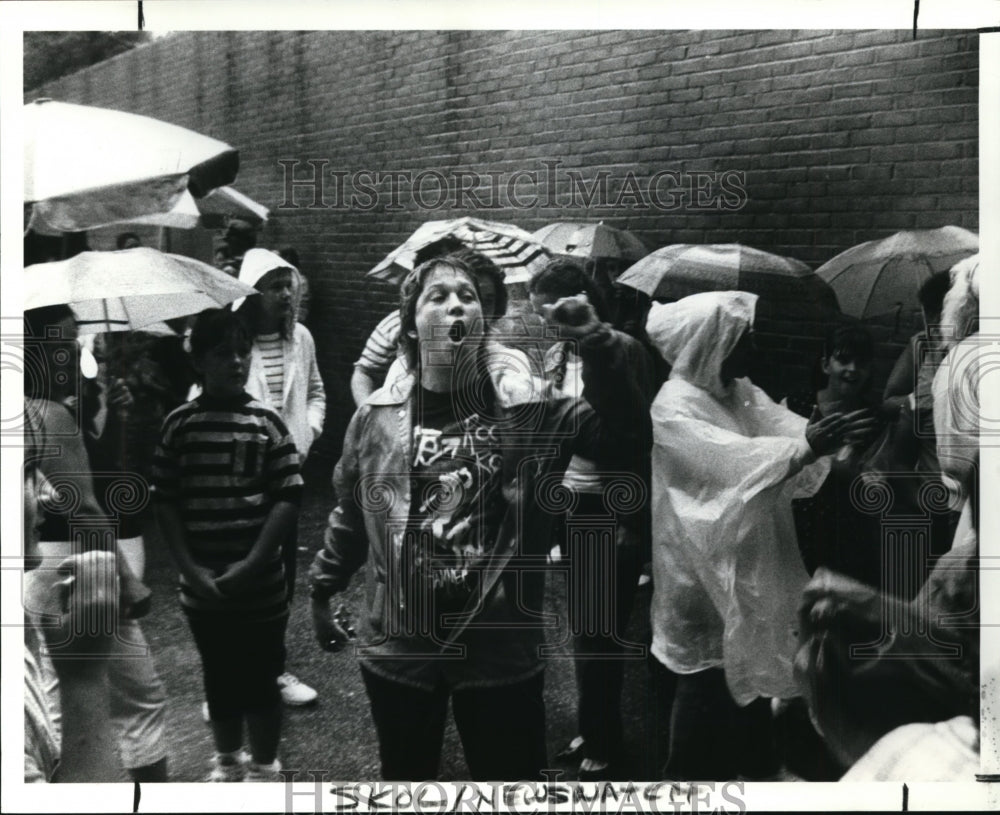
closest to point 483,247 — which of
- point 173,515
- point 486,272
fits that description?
point 486,272

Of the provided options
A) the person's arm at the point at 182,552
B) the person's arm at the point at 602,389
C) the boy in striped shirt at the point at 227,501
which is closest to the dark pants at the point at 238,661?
the boy in striped shirt at the point at 227,501

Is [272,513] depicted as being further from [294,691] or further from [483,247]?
[483,247]

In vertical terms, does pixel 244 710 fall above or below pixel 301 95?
below

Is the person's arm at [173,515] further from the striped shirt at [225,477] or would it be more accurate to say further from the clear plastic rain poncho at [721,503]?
the clear plastic rain poncho at [721,503]

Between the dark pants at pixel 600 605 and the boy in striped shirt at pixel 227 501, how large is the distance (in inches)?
51.9

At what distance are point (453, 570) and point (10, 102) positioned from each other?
9.65 feet

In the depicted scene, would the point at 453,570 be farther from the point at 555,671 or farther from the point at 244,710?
the point at 244,710

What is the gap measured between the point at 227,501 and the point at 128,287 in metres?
1.07

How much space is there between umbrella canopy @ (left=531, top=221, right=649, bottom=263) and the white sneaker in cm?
229

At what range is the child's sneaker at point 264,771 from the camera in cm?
587

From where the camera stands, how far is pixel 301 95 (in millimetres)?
5895

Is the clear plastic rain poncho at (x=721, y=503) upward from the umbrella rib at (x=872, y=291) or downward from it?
downward

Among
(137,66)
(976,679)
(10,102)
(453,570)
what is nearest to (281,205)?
(137,66)

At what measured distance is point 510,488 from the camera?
5.80m
